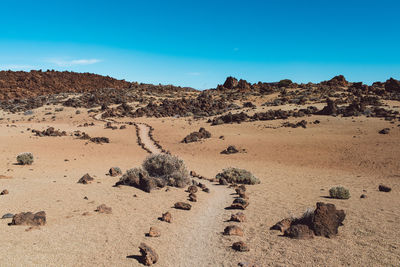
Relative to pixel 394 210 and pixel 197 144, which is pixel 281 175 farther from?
pixel 197 144

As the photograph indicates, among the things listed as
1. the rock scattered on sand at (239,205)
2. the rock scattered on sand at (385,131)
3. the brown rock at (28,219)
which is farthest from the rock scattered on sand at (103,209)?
the rock scattered on sand at (385,131)

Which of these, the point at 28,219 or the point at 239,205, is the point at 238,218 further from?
the point at 28,219

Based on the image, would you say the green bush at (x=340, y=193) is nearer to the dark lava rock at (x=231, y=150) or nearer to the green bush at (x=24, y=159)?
the dark lava rock at (x=231, y=150)

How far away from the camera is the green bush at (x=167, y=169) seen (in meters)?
11.9

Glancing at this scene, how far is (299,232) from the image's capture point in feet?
21.6

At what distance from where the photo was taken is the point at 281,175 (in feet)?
50.4

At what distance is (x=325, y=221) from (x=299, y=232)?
2.45ft

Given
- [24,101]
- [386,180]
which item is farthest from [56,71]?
[386,180]

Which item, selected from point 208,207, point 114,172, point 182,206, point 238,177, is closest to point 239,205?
point 208,207

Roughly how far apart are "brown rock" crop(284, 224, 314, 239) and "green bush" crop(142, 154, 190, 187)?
578cm

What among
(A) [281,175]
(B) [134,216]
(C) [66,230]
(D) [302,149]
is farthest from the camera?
(D) [302,149]

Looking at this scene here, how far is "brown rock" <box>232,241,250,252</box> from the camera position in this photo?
5996mm

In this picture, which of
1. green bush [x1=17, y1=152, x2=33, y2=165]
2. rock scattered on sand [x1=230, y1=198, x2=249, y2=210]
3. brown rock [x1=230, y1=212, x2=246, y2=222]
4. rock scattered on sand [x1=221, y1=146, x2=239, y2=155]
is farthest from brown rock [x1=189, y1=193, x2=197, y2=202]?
rock scattered on sand [x1=221, y1=146, x2=239, y2=155]

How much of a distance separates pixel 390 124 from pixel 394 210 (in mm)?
19692
